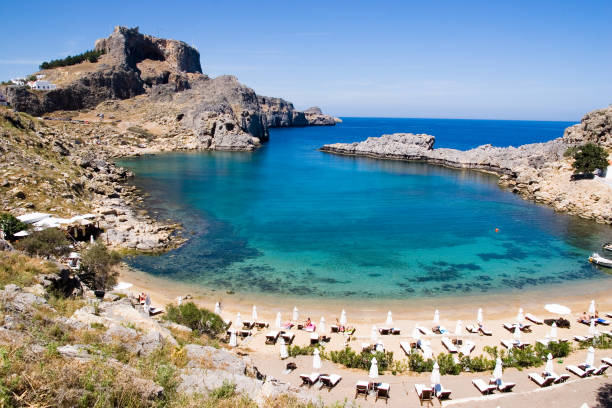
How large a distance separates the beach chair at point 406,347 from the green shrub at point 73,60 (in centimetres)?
15471

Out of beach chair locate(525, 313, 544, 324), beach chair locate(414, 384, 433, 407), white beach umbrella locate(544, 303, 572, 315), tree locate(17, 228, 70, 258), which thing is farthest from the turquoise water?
beach chair locate(414, 384, 433, 407)

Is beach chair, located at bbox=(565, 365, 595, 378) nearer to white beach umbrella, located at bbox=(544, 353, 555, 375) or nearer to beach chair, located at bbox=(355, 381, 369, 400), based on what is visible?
white beach umbrella, located at bbox=(544, 353, 555, 375)

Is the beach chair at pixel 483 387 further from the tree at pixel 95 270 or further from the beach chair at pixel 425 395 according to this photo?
the tree at pixel 95 270

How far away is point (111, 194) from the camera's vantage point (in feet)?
155

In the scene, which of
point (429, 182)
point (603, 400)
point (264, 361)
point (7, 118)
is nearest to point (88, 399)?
point (264, 361)

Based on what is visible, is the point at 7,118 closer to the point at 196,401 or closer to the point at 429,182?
the point at 196,401

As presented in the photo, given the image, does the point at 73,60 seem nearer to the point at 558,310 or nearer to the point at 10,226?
the point at 10,226

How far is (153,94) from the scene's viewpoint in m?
139

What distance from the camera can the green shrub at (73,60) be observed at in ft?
439

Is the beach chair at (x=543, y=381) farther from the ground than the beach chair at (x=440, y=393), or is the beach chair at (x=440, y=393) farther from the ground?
the beach chair at (x=440, y=393)

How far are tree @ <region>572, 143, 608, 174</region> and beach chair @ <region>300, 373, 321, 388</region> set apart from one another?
5802 cm

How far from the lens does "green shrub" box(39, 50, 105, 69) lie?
133750mm

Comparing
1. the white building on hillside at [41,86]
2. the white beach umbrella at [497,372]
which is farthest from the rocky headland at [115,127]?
the white beach umbrella at [497,372]

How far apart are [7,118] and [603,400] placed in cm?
6021
